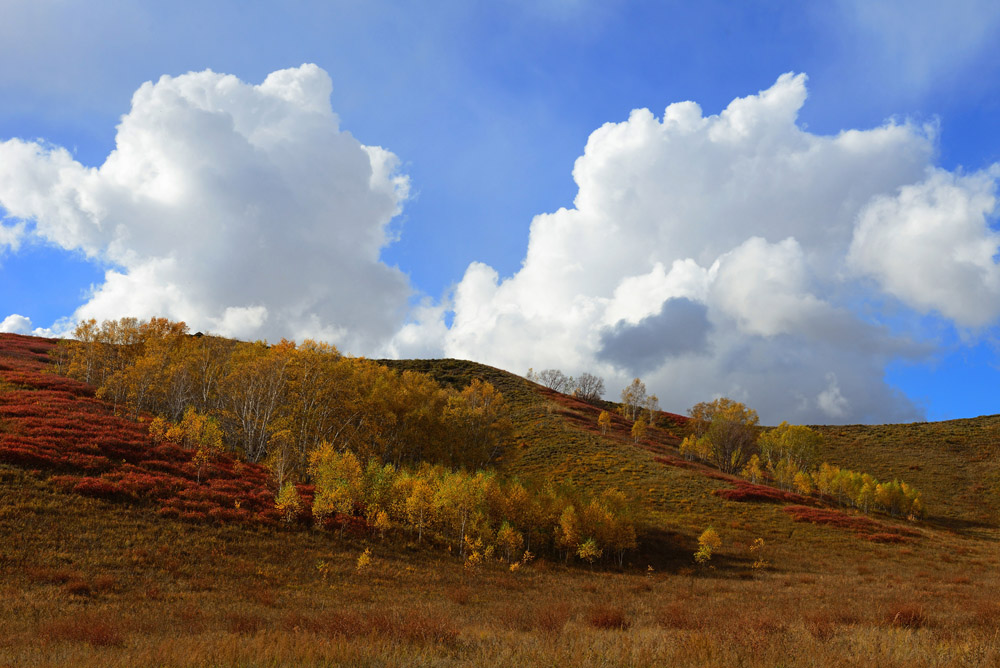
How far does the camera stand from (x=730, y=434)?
314 feet

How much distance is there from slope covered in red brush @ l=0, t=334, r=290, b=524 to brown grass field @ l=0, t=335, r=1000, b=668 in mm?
769

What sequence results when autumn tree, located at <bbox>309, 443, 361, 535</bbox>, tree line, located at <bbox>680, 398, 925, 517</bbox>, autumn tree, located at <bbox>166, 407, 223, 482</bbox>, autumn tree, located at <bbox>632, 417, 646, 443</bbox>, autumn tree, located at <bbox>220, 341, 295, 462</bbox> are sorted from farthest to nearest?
autumn tree, located at <bbox>632, 417, 646, 443</bbox> < tree line, located at <bbox>680, 398, 925, 517</bbox> < autumn tree, located at <bbox>220, 341, 295, 462</bbox> < autumn tree, located at <bbox>166, 407, 223, 482</bbox> < autumn tree, located at <bbox>309, 443, 361, 535</bbox>

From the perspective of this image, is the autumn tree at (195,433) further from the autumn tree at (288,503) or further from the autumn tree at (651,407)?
the autumn tree at (651,407)

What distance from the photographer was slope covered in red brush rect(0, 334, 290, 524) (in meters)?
30.6

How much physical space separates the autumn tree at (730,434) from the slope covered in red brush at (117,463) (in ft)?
263

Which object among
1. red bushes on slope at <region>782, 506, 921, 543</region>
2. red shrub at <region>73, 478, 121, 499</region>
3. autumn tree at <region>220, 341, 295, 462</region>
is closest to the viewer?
red shrub at <region>73, 478, 121, 499</region>

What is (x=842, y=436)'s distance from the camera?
390 feet

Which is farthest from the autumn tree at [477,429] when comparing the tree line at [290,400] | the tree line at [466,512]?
the tree line at [466,512]

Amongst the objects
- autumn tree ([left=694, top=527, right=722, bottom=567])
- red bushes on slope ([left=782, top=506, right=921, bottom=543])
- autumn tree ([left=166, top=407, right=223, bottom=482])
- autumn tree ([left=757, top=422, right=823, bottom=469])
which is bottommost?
autumn tree ([left=694, top=527, right=722, bottom=567])

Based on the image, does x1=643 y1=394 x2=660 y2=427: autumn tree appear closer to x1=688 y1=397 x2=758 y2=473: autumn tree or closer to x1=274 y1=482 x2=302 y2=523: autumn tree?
x1=688 y1=397 x2=758 y2=473: autumn tree

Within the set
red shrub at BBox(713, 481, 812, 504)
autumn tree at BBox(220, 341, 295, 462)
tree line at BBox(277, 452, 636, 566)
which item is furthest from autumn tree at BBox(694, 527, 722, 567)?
autumn tree at BBox(220, 341, 295, 462)

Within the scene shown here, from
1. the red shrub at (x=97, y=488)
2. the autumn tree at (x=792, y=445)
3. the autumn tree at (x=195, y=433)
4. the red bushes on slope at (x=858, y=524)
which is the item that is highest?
the autumn tree at (x=792, y=445)

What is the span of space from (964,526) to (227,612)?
84.8 metres

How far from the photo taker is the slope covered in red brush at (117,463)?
30.6m
